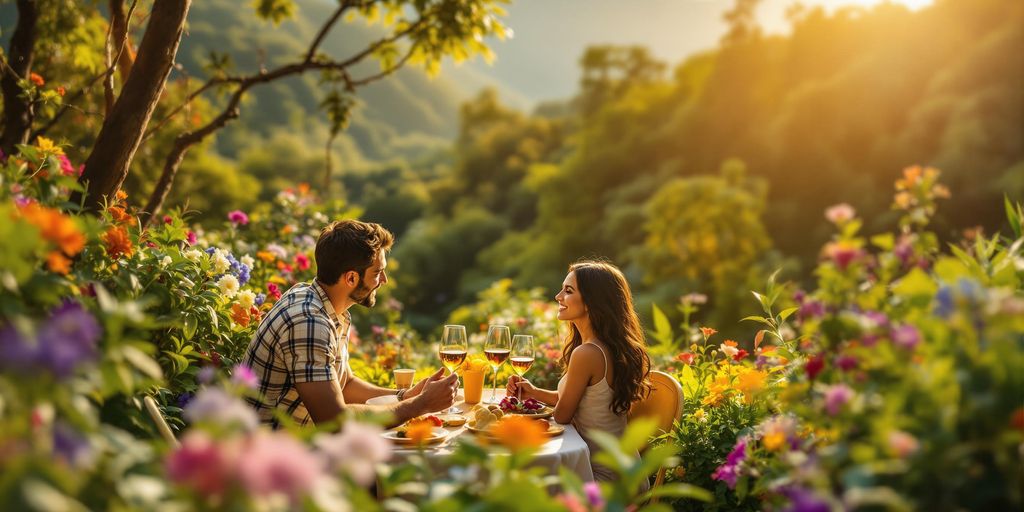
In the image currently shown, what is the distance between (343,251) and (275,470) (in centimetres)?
201

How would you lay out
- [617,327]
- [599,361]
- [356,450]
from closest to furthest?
[356,450], [599,361], [617,327]

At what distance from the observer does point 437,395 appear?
253 centimetres

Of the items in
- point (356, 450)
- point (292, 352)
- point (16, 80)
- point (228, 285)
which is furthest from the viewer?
point (16, 80)

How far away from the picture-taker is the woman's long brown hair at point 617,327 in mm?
2945

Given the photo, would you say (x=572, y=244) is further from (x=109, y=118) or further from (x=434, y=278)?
(x=109, y=118)

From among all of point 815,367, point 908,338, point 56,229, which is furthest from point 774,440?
point 56,229

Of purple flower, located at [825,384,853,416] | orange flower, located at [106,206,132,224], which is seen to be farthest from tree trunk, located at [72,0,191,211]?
purple flower, located at [825,384,853,416]

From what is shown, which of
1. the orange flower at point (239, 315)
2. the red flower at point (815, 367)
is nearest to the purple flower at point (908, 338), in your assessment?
the red flower at point (815, 367)

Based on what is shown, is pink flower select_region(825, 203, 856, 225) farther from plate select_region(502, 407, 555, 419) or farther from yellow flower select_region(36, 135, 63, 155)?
yellow flower select_region(36, 135, 63, 155)

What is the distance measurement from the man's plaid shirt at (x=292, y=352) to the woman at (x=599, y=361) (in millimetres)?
831

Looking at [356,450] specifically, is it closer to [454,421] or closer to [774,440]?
[774,440]

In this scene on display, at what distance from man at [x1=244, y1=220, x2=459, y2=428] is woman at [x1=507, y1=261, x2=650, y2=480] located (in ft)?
1.73

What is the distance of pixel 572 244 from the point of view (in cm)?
2791

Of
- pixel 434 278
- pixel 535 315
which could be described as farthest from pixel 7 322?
pixel 434 278
